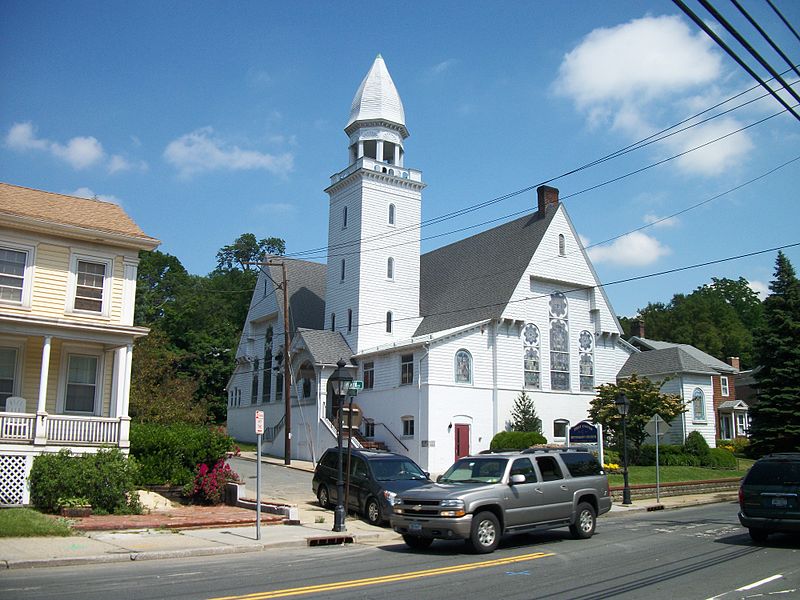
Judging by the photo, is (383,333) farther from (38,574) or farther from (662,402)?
(38,574)

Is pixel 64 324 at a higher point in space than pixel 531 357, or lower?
lower

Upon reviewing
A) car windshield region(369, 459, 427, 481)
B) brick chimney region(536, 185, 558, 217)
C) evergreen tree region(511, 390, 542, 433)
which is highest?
brick chimney region(536, 185, 558, 217)

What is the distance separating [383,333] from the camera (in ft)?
144

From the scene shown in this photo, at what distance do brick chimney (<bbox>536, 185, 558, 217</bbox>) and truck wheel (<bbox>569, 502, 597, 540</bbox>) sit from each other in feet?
99.3

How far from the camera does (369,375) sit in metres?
41.7

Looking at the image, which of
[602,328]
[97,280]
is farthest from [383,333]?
[97,280]

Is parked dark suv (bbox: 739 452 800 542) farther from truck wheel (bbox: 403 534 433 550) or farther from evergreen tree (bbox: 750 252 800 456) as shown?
evergreen tree (bbox: 750 252 800 456)

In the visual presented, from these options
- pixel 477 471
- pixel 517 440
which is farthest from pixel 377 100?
pixel 477 471

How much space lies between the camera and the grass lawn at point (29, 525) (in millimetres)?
14974

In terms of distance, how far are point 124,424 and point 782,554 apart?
16.8 meters

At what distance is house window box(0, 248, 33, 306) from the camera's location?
70.2 feet

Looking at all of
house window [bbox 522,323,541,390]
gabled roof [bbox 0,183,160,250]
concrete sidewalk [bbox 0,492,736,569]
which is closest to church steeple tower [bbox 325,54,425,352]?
house window [bbox 522,323,541,390]

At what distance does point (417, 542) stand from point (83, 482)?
9.06 metres

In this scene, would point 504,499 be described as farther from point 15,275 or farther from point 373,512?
point 15,275
